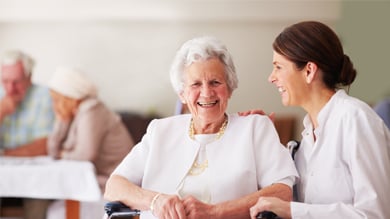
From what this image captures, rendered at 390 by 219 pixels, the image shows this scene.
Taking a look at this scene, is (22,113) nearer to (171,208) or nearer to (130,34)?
(130,34)

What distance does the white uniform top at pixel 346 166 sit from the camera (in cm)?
192

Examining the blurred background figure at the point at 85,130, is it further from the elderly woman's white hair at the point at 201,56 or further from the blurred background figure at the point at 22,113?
the elderly woman's white hair at the point at 201,56

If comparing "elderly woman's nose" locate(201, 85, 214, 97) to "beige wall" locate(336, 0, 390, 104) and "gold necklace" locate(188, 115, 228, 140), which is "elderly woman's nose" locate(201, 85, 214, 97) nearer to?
"gold necklace" locate(188, 115, 228, 140)

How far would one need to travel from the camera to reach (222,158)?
6.79 ft

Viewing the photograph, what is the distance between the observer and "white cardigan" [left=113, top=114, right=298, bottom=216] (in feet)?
6.67

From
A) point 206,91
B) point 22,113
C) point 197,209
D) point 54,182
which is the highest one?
point 206,91

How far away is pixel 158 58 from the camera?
559cm

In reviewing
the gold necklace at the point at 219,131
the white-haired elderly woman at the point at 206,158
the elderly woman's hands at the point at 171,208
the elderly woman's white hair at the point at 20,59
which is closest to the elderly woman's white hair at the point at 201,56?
the white-haired elderly woman at the point at 206,158

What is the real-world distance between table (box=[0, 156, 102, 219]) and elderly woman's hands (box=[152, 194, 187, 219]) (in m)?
2.02

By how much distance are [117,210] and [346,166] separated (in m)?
0.67

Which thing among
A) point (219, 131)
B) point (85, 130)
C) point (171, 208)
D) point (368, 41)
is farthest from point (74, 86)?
point (171, 208)

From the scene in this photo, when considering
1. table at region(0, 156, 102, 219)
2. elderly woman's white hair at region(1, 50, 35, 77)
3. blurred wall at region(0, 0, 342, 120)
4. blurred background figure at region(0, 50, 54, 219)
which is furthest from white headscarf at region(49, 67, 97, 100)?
blurred wall at region(0, 0, 342, 120)

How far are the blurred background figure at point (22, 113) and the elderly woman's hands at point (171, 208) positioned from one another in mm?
2868

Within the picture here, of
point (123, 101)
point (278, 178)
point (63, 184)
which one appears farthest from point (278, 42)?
point (123, 101)
